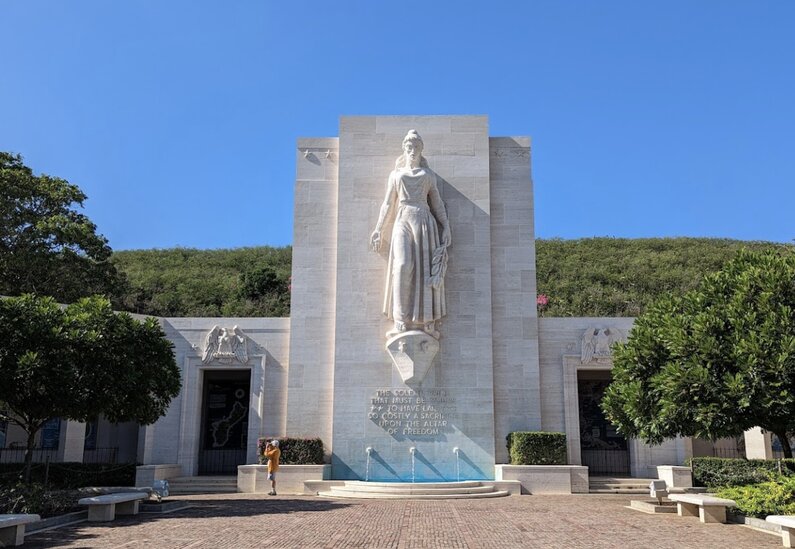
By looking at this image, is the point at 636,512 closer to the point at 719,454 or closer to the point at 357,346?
the point at 357,346

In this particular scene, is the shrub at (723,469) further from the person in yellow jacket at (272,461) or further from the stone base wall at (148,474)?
the stone base wall at (148,474)

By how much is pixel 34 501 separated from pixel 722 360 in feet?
43.7

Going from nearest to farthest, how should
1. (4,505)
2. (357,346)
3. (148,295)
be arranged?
(4,505), (357,346), (148,295)

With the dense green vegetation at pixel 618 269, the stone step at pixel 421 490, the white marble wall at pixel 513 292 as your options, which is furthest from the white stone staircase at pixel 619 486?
the dense green vegetation at pixel 618 269

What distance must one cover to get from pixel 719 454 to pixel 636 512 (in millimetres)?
11531

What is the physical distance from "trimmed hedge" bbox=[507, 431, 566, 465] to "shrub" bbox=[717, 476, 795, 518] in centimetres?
709

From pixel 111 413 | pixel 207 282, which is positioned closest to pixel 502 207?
pixel 111 413

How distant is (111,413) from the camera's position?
613 inches

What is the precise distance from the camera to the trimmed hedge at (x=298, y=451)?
20.5 metres

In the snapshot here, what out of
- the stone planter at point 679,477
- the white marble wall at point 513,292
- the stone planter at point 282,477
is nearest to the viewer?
the stone planter at point 282,477

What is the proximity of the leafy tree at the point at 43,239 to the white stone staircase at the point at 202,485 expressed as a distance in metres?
11.7

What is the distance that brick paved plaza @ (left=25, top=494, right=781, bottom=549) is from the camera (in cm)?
1082

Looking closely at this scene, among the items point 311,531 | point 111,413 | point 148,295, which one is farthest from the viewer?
point 148,295

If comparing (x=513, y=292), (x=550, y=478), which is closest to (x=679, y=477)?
(x=550, y=478)
